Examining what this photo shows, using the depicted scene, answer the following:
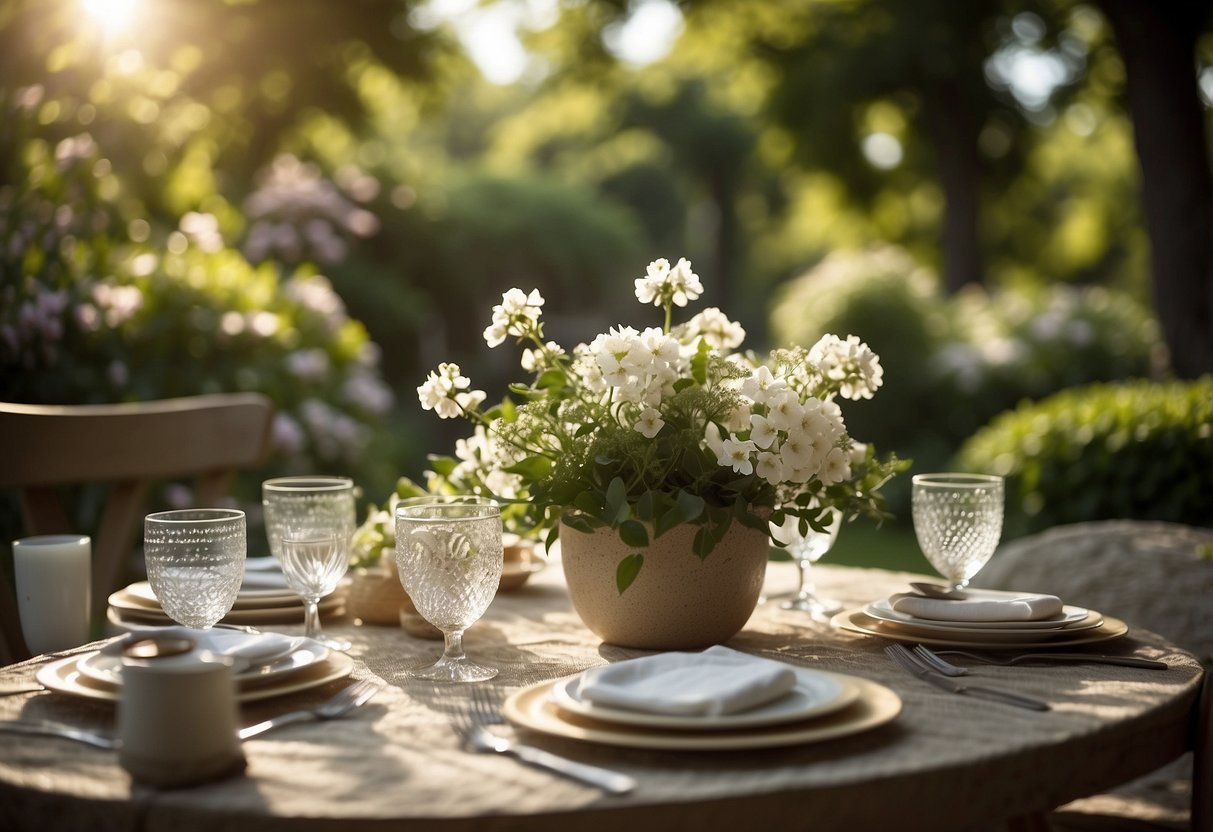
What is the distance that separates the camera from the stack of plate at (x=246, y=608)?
192 centimetres

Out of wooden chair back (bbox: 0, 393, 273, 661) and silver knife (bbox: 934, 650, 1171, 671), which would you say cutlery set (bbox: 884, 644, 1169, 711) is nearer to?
silver knife (bbox: 934, 650, 1171, 671)

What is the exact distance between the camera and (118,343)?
A: 4.70m

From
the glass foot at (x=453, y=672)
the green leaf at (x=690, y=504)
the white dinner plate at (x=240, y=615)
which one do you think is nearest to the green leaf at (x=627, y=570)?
the green leaf at (x=690, y=504)

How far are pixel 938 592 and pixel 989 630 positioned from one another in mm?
159

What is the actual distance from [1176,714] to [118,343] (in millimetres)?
4199

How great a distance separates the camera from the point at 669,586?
1.69 meters

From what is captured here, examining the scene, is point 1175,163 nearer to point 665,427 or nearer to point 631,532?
point 665,427

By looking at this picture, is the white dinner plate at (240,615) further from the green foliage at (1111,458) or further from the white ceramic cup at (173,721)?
the green foliage at (1111,458)

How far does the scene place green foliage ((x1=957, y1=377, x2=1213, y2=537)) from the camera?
4633mm

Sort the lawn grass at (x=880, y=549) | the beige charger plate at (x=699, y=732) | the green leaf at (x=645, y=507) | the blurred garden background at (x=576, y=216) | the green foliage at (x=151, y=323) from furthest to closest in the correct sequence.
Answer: the lawn grass at (x=880, y=549) → the blurred garden background at (x=576, y=216) → the green foliage at (x=151, y=323) → the green leaf at (x=645, y=507) → the beige charger plate at (x=699, y=732)

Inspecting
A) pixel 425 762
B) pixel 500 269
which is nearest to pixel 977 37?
A: pixel 500 269

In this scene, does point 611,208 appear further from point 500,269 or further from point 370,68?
point 370,68

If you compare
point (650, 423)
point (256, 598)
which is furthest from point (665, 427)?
point (256, 598)

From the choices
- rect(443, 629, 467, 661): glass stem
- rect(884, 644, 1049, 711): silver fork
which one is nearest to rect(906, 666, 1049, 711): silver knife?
rect(884, 644, 1049, 711): silver fork
